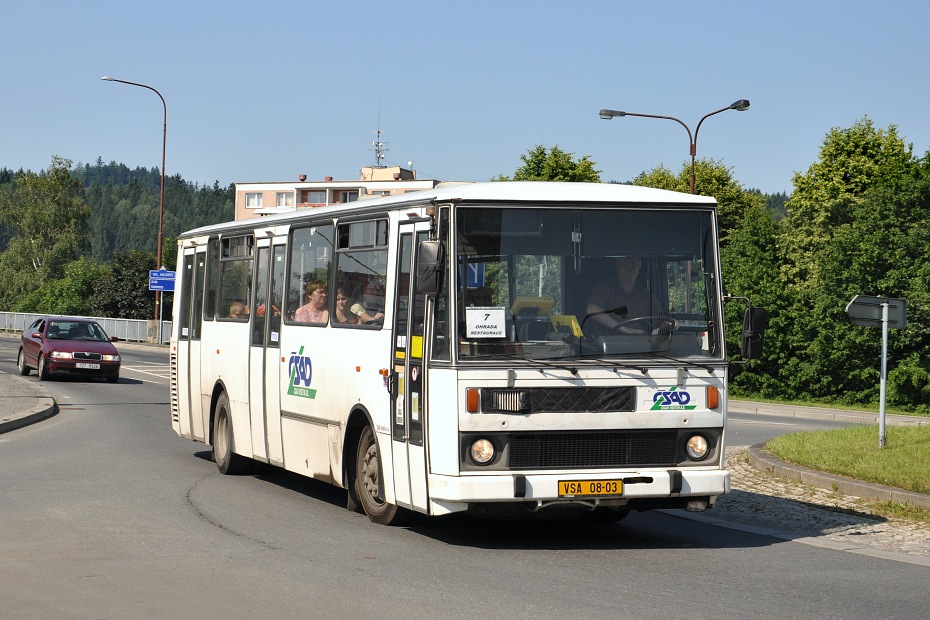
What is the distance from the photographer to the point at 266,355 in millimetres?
13758

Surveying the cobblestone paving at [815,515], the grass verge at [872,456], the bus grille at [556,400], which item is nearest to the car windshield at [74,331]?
the grass verge at [872,456]

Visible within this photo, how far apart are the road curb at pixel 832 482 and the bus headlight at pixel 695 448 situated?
3199 millimetres

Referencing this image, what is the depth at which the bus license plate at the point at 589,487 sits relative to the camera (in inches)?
386

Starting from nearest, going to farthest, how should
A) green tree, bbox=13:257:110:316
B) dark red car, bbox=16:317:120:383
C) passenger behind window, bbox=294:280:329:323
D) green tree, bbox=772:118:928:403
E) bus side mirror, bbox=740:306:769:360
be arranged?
1. bus side mirror, bbox=740:306:769:360
2. passenger behind window, bbox=294:280:329:323
3. dark red car, bbox=16:317:120:383
4. green tree, bbox=772:118:928:403
5. green tree, bbox=13:257:110:316

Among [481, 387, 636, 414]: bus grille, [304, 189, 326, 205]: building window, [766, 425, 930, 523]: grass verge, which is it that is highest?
[304, 189, 326, 205]: building window

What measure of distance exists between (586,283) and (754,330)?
1407 mm

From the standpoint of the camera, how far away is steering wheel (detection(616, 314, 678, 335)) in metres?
10.2

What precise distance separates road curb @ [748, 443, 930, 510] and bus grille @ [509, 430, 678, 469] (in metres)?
3.54

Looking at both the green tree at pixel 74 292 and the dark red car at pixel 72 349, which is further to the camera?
the green tree at pixel 74 292

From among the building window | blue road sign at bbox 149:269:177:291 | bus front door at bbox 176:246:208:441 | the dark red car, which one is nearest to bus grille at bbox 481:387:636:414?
bus front door at bbox 176:246:208:441

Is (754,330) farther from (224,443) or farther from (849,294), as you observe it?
(849,294)

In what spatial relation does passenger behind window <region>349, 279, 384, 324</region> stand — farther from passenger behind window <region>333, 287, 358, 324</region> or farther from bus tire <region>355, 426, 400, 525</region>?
bus tire <region>355, 426, 400, 525</region>

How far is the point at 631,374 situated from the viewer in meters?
10.0

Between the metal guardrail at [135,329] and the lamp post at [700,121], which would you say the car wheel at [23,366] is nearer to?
the lamp post at [700,121]
